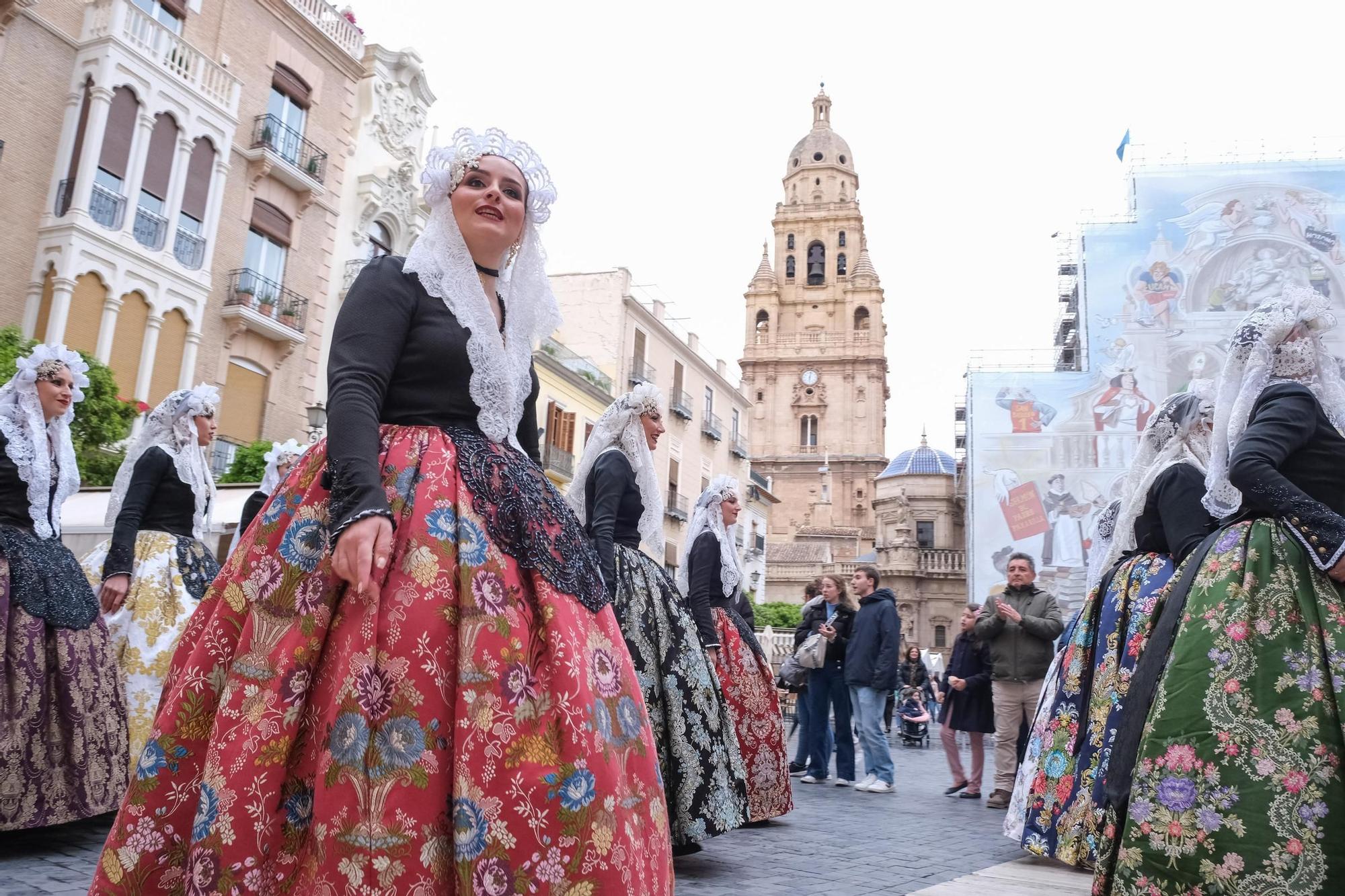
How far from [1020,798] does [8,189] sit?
14896mm

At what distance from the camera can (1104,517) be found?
6.11 m

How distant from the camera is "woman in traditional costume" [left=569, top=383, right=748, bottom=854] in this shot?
460 cm

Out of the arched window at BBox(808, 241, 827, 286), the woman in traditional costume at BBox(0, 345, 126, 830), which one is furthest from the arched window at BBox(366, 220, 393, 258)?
the arched window at BBox(808, 241, 827, 286)

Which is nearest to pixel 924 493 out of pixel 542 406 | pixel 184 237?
pixel 542 406

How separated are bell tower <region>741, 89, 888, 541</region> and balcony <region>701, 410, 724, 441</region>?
1024 inches

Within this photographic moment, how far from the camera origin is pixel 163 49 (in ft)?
52.2

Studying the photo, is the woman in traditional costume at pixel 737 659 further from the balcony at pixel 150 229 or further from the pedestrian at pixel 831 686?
the balcony at pixel 150 229

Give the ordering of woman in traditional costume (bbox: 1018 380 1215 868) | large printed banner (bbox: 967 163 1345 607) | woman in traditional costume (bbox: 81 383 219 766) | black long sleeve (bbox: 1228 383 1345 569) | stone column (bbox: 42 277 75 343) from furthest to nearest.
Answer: large printed banner (bbox: 967 163 1345 607) → stone column (bbox: 42 277 75 343) → woman in traditional costume (bbox: 81 383 219 766) → woman in traditional costume (bbox: 1018 380 1215 868) → black long sleeve (bbox: 1228 383 1345 569)

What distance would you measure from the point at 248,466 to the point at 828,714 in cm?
1027

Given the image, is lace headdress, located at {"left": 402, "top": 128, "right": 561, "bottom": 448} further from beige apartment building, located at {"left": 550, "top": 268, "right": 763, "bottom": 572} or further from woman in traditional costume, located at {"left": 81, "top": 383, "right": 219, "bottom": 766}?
beige apartment building, located at {"left": 550, "top": 268, "right": 763, "bottom": 572}

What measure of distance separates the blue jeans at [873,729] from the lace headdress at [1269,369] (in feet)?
16.0

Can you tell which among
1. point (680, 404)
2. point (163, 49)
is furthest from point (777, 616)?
Result: point (163, 49)

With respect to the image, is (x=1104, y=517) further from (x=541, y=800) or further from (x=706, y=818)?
(x=541, y=800)

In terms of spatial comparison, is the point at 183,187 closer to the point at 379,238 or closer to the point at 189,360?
the point at 189,360
